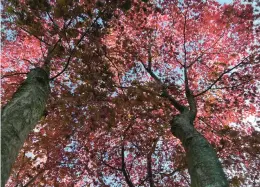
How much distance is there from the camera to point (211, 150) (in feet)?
19.8

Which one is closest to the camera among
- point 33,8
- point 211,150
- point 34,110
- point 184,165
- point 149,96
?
point 34,110

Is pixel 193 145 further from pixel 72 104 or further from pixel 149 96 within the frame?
pixel 72 104

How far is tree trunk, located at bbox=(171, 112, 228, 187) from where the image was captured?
5.16 meters

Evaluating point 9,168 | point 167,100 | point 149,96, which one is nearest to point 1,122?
point 9,168

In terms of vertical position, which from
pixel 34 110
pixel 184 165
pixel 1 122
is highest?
A: pixel 184 165

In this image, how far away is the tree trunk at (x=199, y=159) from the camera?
5.16 meters

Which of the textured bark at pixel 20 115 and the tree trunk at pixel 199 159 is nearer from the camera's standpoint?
the textured bark at pixel 20 115

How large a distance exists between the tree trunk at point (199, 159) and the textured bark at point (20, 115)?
355 cm

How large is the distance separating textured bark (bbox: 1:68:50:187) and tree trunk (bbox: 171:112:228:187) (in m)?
3.55

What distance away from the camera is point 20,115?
4.91m

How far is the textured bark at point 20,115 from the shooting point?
4051 millimetres

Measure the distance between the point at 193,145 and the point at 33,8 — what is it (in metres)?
5.18

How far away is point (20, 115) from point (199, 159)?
3830 mm

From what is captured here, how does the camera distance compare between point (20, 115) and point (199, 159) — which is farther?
point (199, 159)
